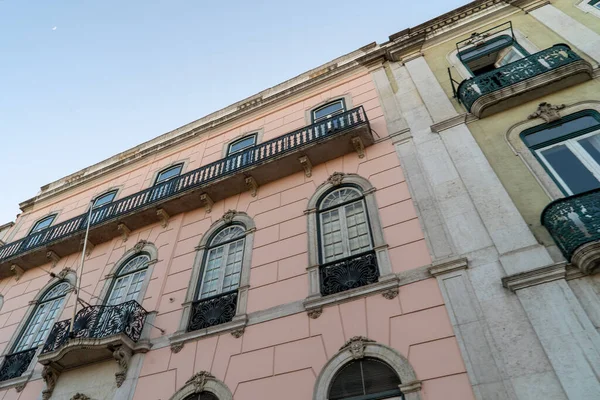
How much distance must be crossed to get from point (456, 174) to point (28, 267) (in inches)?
537

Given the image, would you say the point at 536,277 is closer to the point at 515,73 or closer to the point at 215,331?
the point at 515,73

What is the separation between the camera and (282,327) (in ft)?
23.0

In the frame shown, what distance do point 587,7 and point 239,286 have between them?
37.5 feet

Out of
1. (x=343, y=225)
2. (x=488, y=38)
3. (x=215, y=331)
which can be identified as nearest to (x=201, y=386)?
(x=215, y=331)

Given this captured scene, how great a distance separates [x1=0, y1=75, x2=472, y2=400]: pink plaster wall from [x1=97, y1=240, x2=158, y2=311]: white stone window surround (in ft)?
0.55

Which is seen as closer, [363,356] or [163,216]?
[363,356]

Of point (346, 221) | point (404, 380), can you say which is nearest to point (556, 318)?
point (404, 380)

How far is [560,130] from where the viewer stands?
7.52 meters

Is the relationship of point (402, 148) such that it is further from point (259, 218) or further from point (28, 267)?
point (28, 267)

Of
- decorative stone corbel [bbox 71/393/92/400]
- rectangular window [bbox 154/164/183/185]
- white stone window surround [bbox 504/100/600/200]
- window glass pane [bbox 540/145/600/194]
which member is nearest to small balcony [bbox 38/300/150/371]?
decorative stone corbel [bbox 71/393/92/400]

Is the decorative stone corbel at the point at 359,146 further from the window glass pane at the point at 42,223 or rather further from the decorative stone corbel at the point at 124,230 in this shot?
the window glass pane at the point at 42,223

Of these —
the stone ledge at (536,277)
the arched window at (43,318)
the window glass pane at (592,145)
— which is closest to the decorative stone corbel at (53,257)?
the arched window at (43,318)

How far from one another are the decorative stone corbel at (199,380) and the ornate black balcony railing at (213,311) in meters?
1.00

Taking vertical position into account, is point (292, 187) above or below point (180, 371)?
above
